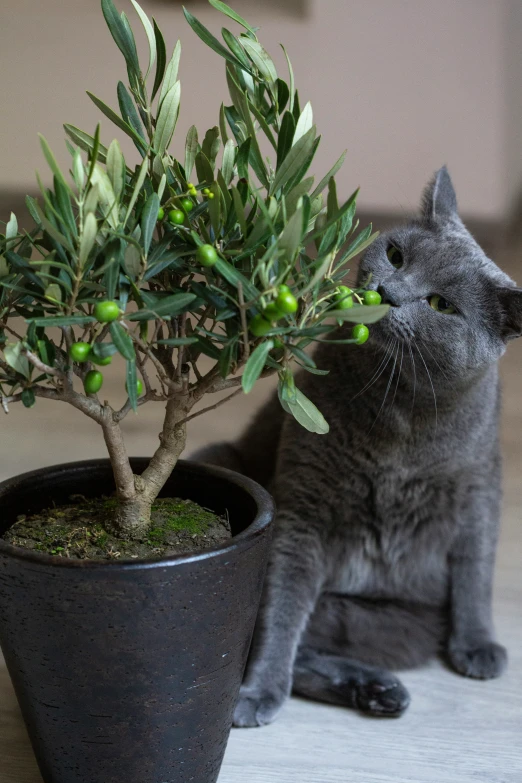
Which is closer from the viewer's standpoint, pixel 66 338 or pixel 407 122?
pixel 66 338

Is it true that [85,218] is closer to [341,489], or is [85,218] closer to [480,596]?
[341,489]

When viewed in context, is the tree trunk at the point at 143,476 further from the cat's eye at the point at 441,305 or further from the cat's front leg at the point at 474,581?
the cat's front leg at the point at 474,581

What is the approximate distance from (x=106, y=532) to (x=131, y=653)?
0.16 m

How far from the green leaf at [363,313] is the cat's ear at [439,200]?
576 mm

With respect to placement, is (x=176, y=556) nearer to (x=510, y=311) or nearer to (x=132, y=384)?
(x=132, y=384)

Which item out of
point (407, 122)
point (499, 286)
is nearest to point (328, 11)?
point (407, 122)

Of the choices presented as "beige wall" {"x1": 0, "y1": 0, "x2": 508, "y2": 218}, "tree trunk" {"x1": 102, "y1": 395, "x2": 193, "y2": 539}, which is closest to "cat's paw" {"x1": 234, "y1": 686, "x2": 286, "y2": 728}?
"tree trunk" {"x1": 102, "y1": 395, "x2": 193, "y2": 539}

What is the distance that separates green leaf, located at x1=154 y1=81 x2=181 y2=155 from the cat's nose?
1.24ft

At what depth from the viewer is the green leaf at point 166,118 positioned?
0.84 meters

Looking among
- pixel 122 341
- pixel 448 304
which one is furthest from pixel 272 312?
pixel 448 304

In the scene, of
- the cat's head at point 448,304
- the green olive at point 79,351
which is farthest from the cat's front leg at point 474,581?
the green olive at point 79,351

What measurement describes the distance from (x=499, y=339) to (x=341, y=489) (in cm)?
33

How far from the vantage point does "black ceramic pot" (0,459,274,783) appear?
82 centimetres

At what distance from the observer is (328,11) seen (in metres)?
3.00
